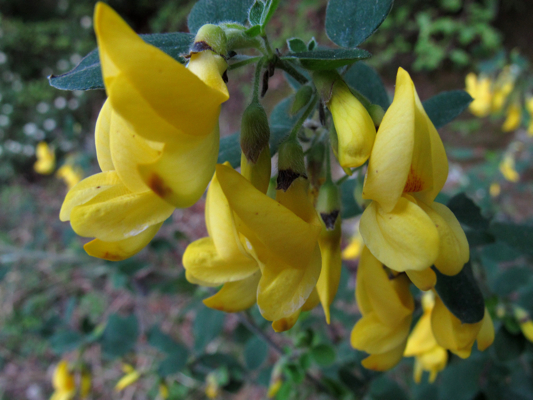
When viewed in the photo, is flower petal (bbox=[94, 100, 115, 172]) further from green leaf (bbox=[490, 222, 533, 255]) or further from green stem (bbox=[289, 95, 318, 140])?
green leaf (bbox=[490, 222, 533, 255])

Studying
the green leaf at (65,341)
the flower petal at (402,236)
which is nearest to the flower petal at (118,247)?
the flower petal at (402,236)

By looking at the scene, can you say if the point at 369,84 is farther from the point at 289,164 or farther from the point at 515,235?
the point at 515,235

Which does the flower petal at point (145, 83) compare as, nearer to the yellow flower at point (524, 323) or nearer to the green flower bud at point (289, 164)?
the green flower bud at point (289, 164)

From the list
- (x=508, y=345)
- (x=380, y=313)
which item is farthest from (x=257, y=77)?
(x=508, y=345)

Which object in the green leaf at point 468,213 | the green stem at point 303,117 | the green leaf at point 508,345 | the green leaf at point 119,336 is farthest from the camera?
the green leaf at point 119,336

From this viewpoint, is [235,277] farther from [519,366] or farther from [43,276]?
[43,276]
